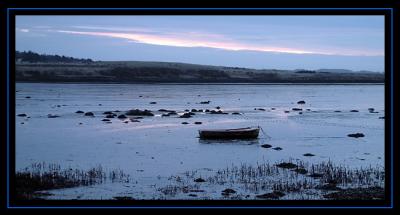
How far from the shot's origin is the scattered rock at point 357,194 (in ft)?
38.2

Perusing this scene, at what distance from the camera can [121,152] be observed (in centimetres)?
2300

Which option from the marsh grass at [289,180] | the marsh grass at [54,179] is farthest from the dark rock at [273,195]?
the marsh grass at [54,179]

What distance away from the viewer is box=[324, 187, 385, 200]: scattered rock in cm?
1165

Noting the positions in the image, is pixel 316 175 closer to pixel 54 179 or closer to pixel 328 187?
pixel 328 187

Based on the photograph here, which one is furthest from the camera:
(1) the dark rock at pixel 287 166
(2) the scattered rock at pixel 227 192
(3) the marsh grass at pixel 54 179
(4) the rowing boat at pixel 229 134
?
(4) the rowing boat at pixel 229 134

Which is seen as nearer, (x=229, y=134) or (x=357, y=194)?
(x=357, y=194)

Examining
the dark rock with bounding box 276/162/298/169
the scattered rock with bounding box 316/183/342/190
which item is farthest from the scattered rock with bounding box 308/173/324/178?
the dark rock with bounding box 276/162/298/169

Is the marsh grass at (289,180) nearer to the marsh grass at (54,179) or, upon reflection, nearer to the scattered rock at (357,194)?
the scattered rock at (357,194)

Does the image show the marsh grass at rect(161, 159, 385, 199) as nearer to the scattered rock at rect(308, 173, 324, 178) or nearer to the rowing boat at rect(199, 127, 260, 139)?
the scattered rock at rect(308, 173, 324, 178)

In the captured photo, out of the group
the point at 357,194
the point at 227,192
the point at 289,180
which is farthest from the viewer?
the point at 289,180

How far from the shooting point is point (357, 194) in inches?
480

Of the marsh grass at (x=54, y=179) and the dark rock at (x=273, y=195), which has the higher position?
the marsh grass at (x=54, y=179)

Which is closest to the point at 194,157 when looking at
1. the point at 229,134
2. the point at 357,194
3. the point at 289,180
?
the point at 229,134
